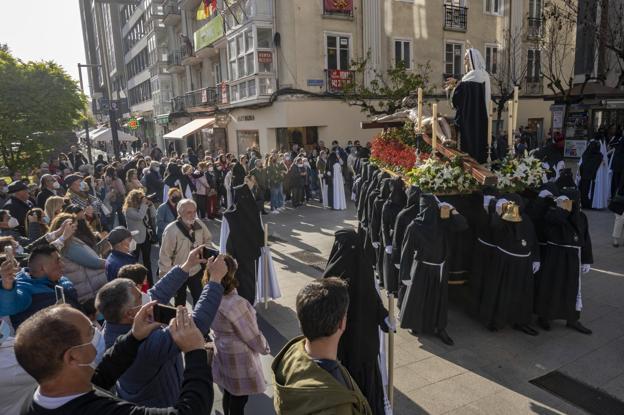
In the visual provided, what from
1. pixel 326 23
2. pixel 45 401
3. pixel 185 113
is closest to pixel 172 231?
pixel 45 401

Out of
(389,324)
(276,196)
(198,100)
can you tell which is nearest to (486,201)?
(389,324)

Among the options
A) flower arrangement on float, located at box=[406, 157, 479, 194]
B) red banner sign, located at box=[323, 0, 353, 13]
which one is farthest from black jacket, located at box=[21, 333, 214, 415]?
red banner sign, located at box=[323, 0, 353, 13]

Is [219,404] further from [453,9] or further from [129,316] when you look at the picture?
[453,9]

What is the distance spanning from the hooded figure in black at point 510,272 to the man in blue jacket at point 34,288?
5004 millimetres

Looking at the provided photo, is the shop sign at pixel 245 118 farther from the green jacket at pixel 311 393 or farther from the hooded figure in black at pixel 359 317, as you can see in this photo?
the green jacket at pixel 311 393

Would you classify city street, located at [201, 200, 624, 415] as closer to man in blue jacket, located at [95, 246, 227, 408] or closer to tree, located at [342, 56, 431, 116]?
man in blue jacket, located at [95, 246, 227, 408]

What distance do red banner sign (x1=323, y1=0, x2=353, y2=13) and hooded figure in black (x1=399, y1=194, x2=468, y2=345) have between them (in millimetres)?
17760

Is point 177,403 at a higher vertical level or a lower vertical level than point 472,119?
lower

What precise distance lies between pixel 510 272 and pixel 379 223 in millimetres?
2696

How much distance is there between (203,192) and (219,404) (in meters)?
9.57

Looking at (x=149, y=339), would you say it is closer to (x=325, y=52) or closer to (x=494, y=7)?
(x=325, y=52)

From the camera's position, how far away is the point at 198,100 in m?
30.8

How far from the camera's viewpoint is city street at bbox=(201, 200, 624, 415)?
4.48m

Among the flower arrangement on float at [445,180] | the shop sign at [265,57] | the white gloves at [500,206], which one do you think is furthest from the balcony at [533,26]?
the white gloves at [500,206]
